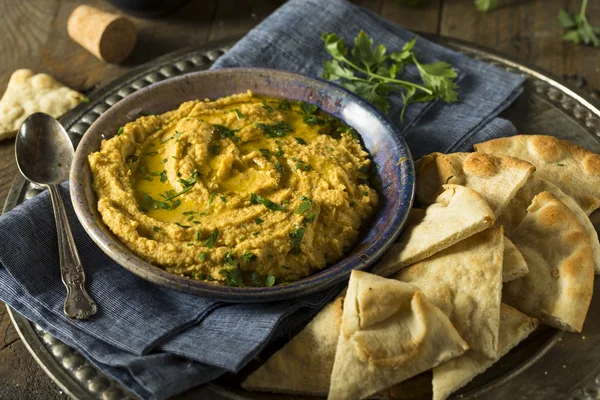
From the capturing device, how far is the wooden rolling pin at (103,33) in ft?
18.2

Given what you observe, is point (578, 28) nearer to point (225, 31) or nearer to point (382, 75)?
point (382, 75)

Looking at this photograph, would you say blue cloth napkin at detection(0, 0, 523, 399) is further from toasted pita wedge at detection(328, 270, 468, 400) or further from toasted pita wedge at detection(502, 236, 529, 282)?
toasted pita wedge at detection(502, 236, 529, 282)

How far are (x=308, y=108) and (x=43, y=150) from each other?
1.63 m

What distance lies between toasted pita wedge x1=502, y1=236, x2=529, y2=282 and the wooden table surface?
7.62ft

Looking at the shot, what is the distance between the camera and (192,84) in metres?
4.69

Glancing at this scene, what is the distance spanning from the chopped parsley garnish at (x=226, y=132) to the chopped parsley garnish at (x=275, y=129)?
141mm

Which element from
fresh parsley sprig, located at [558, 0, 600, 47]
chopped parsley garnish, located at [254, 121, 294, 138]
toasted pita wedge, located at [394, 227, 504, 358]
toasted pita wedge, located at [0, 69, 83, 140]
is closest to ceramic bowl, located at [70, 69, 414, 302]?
toasted pita wedge, located at [394, 227, 504, 358]

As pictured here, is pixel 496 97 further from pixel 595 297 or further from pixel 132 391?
pixel 132 391

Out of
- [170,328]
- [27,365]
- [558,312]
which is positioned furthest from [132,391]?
[558,312]

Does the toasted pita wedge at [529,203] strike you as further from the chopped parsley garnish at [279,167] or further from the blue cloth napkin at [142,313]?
the chopped parsley garnish at [279,167]

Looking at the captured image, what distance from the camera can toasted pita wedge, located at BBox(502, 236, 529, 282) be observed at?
3.61 m

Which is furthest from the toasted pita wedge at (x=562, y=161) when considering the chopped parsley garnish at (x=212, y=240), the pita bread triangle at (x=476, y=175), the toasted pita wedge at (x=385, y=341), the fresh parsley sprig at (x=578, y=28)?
the fresh parsley sprig at (x=578, y=28)

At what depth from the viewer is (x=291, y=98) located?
4.72 m

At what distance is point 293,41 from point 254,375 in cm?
274
